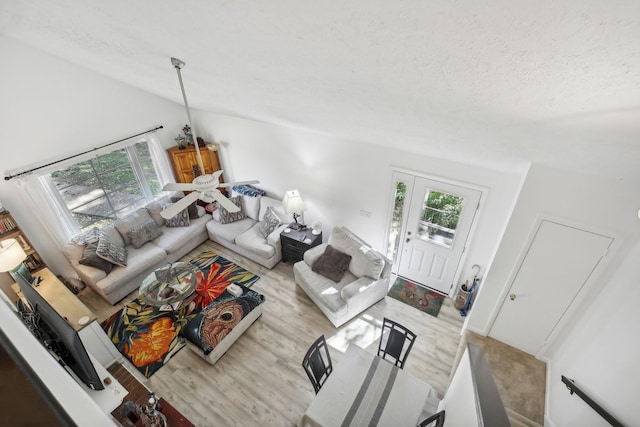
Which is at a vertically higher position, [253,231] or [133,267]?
[253,231]

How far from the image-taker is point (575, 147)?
5.52 feet

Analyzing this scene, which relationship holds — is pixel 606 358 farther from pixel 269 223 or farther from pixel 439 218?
pixel 269 223

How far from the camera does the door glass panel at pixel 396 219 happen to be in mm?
3988

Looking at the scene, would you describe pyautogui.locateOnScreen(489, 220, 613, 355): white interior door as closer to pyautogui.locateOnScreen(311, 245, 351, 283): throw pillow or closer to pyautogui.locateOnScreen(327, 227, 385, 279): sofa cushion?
pyautogui.locateOnScreen(327, 227, 385, 279): sofa cushion

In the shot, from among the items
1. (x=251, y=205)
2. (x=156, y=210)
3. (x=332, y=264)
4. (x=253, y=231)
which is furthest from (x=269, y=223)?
(x=156, y=210)

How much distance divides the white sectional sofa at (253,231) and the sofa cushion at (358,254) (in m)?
1.08

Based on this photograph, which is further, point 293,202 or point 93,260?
point 293,202

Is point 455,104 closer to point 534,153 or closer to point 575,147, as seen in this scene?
point 575,147

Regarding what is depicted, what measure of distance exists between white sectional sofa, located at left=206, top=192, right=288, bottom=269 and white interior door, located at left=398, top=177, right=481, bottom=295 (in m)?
2.05

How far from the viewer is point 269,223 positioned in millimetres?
4930

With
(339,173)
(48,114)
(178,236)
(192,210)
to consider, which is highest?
(48,114)

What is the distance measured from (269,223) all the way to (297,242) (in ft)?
2.36

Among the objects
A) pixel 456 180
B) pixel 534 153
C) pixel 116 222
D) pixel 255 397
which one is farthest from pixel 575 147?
pixel 116 222

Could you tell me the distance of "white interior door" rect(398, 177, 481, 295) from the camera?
11.9 ft
